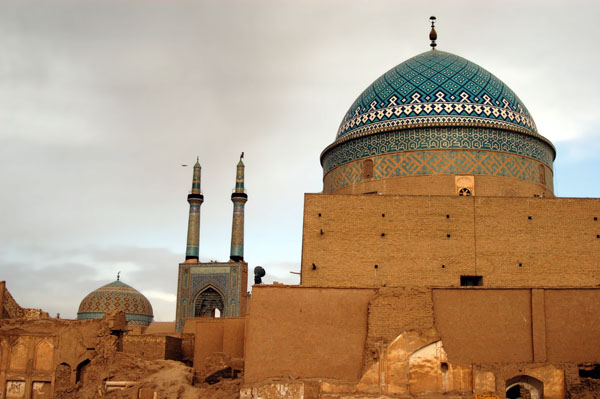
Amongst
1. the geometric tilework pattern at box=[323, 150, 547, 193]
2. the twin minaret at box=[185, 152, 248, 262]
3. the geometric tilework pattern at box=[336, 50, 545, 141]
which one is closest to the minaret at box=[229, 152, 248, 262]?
the twin minaret at box=[185, 152, 248, 262]

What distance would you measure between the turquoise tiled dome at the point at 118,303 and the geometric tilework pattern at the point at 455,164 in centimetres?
2045

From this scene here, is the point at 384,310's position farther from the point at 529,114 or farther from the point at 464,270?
the point at 529,114

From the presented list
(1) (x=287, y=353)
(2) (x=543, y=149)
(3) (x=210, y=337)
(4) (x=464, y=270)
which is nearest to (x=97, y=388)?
(3) (x=210, y=337)

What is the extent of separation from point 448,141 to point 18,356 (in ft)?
33.9

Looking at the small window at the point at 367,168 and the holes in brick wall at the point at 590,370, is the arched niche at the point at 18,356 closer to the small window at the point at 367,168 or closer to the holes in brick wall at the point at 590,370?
the small window at the point at 367,168

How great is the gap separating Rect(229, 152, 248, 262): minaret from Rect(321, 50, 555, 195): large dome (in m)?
10.0

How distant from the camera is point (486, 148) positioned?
15523 mm

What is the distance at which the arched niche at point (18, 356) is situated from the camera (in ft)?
50.3

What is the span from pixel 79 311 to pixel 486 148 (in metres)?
24.4

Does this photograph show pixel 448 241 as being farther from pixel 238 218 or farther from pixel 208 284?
pixel 238 218

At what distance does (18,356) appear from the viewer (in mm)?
15406

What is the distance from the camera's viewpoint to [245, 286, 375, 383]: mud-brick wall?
12.1 metres

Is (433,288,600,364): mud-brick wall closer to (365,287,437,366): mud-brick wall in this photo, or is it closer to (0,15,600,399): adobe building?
(0,15,600,399): adobe building

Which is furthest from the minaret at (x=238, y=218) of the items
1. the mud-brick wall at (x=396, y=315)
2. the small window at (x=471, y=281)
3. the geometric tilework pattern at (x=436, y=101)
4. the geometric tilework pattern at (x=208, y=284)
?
the mud-brick wall at (x=396, y=315)
